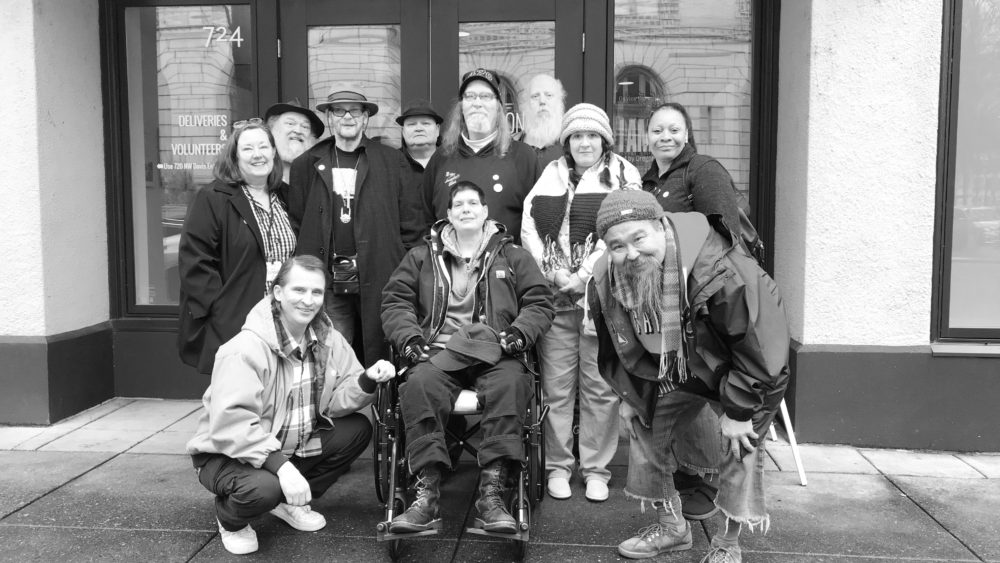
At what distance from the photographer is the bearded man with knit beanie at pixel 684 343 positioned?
296 cm

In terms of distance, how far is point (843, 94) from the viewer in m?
4.73

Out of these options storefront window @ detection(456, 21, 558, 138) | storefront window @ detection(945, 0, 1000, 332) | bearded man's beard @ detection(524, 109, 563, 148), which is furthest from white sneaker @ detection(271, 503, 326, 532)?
storefront window @ detection(945, 0, 1000, 332)

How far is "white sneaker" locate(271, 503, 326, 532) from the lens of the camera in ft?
12.2

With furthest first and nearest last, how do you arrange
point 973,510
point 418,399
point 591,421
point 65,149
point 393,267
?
point 65,149
point 393,267
point 591,421
point 973,510
point 418,399

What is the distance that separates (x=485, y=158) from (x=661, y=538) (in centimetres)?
209

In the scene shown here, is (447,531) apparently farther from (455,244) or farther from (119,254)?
(119,254)

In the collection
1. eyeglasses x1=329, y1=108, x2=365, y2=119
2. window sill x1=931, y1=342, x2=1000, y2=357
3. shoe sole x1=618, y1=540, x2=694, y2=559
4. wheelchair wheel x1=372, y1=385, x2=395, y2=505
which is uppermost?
eyeglasses x1=329, y1=108, x2=365, y2=119

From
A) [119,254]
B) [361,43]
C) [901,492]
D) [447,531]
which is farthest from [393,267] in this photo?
[901,492]

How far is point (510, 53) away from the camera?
18.1ft

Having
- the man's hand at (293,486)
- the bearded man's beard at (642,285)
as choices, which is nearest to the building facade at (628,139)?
the bearded man's beard at (642,285)

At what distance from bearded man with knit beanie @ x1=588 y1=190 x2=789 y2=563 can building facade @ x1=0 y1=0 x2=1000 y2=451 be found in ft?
5.75

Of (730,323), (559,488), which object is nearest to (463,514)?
(559,488)

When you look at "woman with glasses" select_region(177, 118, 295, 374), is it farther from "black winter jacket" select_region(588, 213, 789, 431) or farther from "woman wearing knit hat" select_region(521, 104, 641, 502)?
"black winter jacket" select_region(588, 213, 789, 431)

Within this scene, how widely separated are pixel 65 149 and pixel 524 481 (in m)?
3.83
